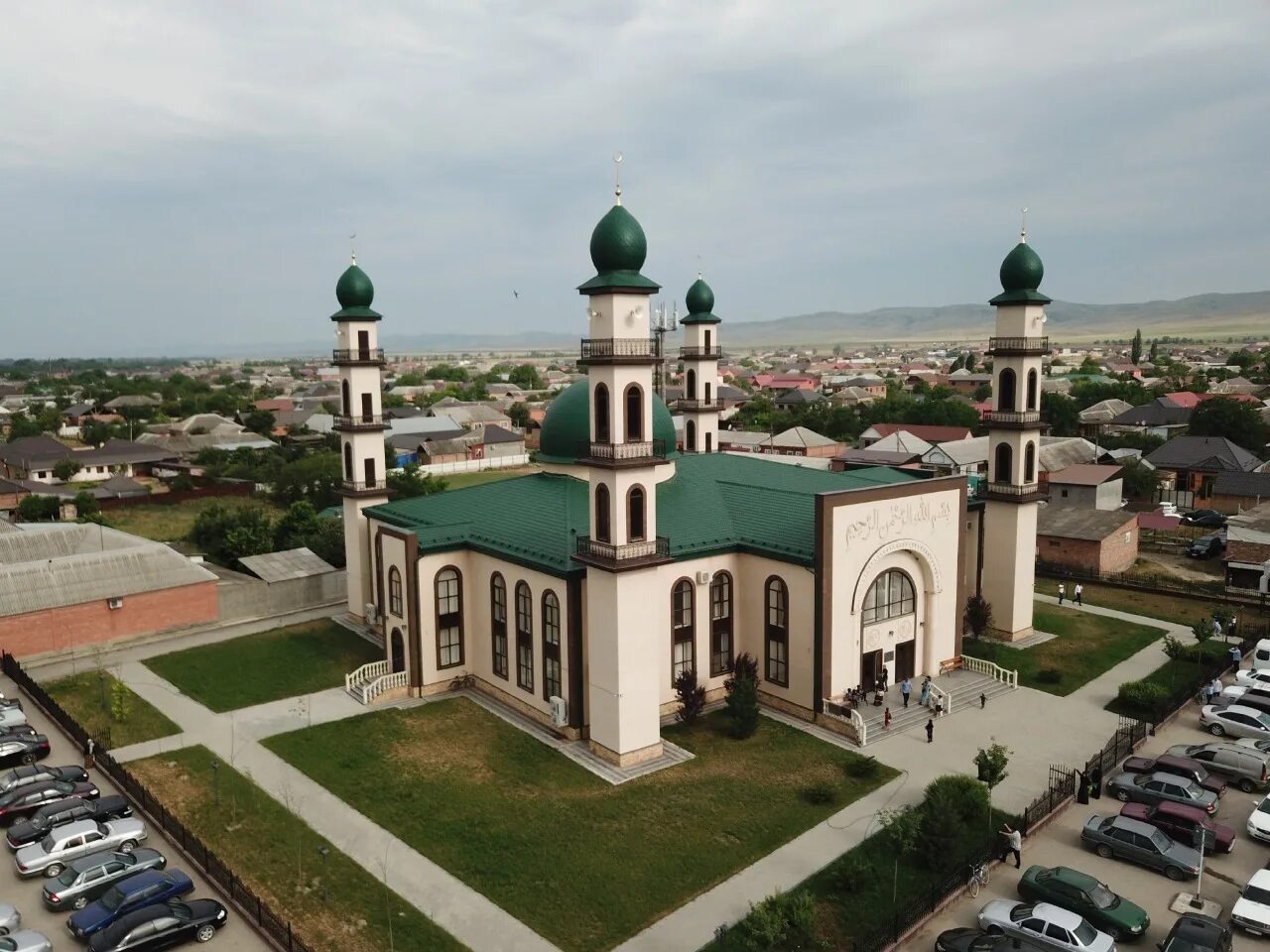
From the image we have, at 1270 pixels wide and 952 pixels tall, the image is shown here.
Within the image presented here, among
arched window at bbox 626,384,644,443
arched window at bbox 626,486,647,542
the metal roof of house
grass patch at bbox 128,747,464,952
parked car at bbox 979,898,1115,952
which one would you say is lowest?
grass patch at bbox 128,747,464,952

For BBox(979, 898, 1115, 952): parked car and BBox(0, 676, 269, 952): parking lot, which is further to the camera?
BBox(0, 676, 269, 952): parking lot

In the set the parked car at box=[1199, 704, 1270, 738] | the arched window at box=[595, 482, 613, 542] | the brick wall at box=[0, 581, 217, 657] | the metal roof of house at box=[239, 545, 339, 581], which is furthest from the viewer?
the metal roof of house at box=[239, 545, 339, 581]

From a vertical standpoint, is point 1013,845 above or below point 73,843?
below

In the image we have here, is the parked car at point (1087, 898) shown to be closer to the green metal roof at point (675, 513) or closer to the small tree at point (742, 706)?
the small tree at point (742, 706)

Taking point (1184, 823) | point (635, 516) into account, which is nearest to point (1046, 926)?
point (1184, 823)

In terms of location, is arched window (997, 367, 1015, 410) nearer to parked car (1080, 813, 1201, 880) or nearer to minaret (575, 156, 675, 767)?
minaret (575, 156, 675, 767)

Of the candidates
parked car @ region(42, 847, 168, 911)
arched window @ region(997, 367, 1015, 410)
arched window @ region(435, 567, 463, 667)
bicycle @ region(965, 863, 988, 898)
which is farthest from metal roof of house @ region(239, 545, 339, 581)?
bicycle @ region(965, 863, 988, 898)

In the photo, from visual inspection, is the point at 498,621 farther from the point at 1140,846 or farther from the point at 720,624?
the point at 1140,846
